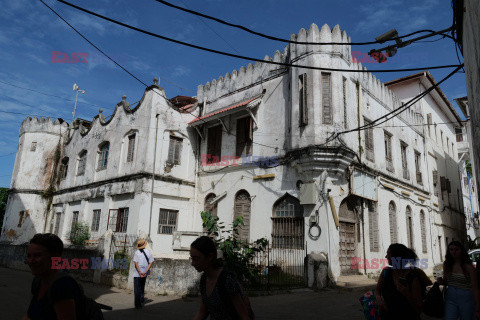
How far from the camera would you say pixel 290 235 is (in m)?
13.9

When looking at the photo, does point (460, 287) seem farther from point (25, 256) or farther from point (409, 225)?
point (25, 256)

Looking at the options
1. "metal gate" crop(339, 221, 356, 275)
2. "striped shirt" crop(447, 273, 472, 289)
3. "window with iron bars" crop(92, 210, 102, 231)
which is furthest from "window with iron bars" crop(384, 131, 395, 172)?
"window with iron bars" crop(92, 210, 102, 231)

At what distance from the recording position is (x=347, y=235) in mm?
14234

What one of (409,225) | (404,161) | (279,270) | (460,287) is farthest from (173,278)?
(404,161)

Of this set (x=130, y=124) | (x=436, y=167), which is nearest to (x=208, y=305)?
A: (x=130, y=124)

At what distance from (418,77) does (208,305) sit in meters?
24.9

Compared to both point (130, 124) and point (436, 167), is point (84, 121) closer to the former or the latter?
point (130, 124)

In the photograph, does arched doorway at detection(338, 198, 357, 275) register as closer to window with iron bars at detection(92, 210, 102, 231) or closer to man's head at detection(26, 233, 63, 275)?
man's head at detection(26, 233, 63, 275)

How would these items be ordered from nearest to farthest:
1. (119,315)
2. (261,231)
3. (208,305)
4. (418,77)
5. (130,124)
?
(208,305) → (119,315) → (261,231) → (130,124) → (418,77)

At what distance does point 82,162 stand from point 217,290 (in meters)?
21.2

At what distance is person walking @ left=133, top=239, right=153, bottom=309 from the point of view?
823cm

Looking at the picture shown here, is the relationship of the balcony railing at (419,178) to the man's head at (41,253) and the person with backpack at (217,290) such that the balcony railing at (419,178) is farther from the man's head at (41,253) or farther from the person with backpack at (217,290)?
the man's head at (41,253)

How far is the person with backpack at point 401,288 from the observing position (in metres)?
3.48

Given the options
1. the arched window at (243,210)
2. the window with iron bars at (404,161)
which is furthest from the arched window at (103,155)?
the window with iron bars at (404,161)
